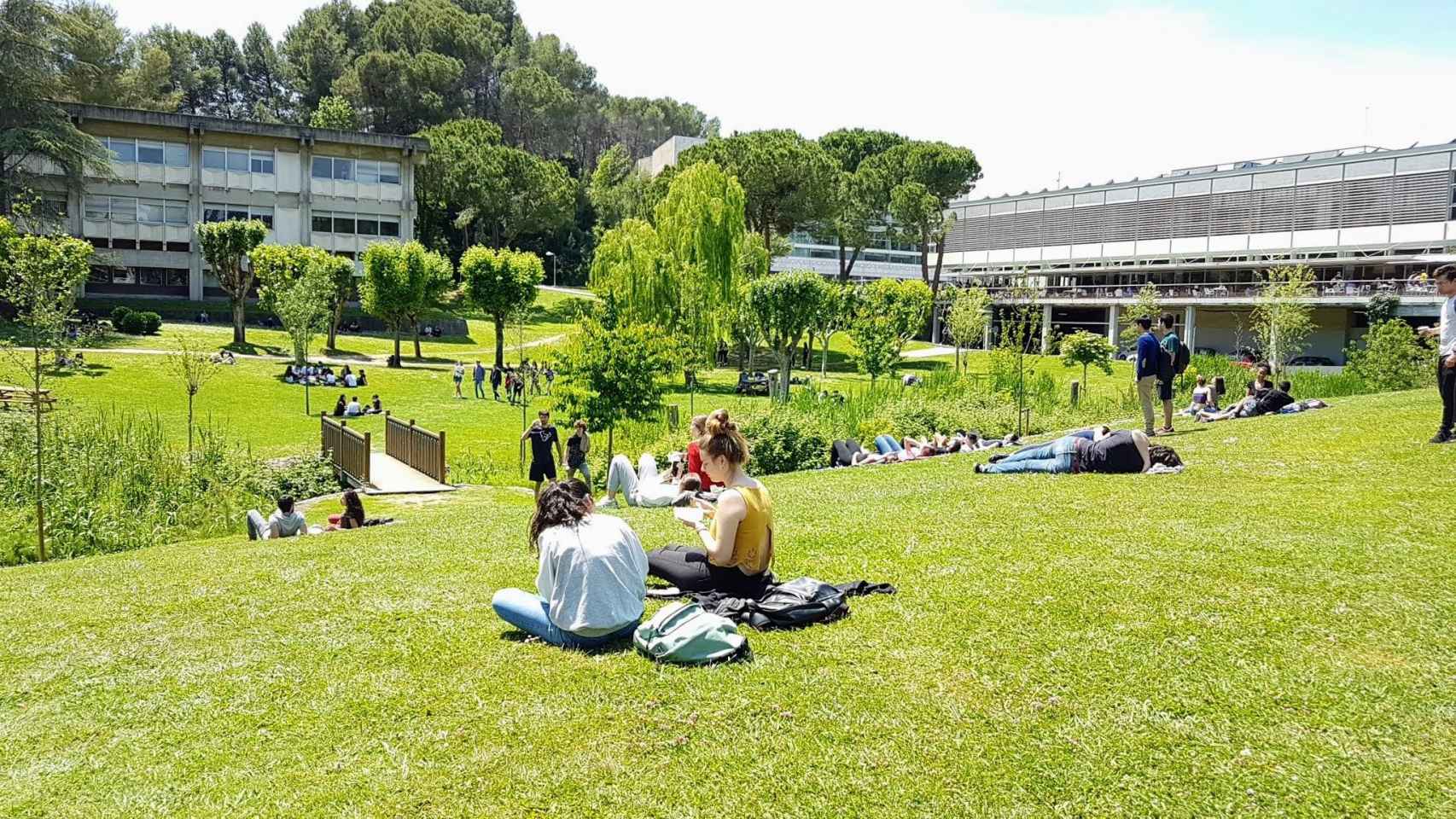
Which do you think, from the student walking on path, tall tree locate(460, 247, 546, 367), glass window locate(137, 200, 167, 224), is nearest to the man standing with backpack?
the student walking on path

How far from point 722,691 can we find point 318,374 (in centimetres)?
3214

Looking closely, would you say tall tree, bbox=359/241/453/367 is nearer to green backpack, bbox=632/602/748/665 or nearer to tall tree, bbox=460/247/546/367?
tall tree, bbox=460/247/546/367

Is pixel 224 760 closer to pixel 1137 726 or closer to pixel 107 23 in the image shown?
pixel 1137 726

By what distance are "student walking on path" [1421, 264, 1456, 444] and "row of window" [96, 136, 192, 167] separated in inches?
2208

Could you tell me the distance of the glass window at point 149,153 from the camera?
50.8 metres

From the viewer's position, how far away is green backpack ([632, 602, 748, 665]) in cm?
531

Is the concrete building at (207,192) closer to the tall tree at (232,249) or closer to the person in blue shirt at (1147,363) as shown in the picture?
the tall tree at (232,249)

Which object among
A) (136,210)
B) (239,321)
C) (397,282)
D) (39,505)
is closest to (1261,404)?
(39,505)

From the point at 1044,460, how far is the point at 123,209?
53946mm

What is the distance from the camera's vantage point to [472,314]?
190 feet

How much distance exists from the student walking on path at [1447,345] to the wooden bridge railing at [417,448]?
14.0 meters

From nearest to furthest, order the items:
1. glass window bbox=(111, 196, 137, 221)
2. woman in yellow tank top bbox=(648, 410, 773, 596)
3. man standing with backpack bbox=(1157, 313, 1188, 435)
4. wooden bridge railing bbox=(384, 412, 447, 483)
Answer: woman in yellow tank top bbox=(648, 410, 773, 596) → man standing with backpack bbox=(1157, 313, 1188, 435) → wooden bridge railing bbox=(384, 412, 447, 483) → glass window bbox=(111, 196, 137, 221)

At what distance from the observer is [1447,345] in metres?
9.83

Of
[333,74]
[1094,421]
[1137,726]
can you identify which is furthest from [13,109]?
[1137,726]
